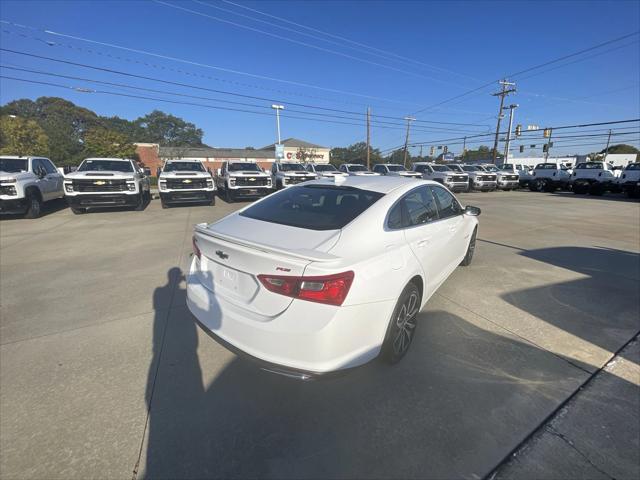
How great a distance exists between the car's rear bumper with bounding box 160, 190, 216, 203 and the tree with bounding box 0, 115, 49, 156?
148 ft

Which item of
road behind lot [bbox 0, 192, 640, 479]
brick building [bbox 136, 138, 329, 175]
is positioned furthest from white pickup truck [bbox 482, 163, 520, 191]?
brick building [bbox 136, 138, 329, 175]

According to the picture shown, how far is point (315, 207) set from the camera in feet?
9.52

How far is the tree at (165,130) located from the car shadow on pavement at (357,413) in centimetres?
10527

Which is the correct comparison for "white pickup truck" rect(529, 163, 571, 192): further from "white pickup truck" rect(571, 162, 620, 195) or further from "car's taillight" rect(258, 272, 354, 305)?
"car's taillight" rect(258, 272, 354, 305)

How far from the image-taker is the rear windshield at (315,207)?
256cm

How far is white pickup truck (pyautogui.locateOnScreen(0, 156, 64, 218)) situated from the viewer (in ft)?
28.5

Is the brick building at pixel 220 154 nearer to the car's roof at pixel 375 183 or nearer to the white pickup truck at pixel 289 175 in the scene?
the white pickup truck at pixel 289 175

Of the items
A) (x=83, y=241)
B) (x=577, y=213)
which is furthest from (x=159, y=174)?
(x=577, y=213)

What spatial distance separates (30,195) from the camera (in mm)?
9312

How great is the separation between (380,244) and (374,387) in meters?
1.12

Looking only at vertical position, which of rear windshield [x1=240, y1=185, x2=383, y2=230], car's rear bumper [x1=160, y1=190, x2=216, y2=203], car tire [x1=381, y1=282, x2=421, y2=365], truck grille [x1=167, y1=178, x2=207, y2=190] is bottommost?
car tire [x1=381, y1=282, x2=421, y2=365]

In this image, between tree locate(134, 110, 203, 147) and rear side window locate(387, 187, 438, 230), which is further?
tree locate(134, 110, 203, 147)

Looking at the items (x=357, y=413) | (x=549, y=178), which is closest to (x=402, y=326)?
(x=357, y=413)

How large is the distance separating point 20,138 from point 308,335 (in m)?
58.0
